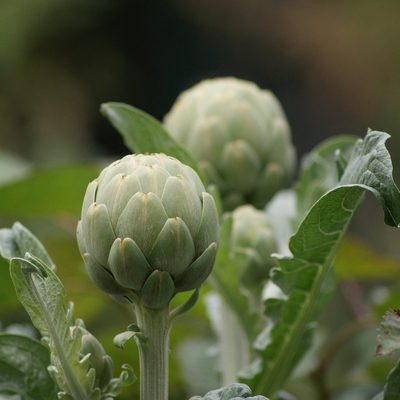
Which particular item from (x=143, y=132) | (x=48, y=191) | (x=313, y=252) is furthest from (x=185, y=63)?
(x=313, y=252)

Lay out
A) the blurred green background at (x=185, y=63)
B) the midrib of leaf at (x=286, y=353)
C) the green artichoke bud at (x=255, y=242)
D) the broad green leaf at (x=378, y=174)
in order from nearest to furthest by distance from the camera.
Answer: the broad green leaf at (x=378, y=174), the midrib of leaf at (x=286, y=353), the green artichoke bud at (x=255, y=242), the blurred green background at (x=185, y=63)

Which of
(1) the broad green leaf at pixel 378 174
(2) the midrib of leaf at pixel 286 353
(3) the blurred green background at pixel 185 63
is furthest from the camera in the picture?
(3) the blurred green background at pixel 185 63

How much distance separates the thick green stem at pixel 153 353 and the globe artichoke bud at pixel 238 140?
283mm

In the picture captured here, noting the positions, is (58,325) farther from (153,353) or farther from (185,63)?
(185,63)

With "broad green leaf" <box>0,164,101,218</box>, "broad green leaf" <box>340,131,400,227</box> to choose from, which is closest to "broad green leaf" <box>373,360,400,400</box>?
"broad green leaf" <box>340,131,400,227</box>

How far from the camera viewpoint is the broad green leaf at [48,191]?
2.56ft

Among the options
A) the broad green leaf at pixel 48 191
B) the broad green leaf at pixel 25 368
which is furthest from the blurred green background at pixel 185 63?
the broad green leaf at pixel 25 368

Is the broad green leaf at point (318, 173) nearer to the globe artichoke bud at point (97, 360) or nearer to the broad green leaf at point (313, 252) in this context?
the broad green leaf at point (313, 252)

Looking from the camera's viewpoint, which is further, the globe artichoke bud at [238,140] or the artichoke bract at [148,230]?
the globe artichoke bud at [238,140]

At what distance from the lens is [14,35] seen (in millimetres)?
2553

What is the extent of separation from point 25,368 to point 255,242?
0.85ft

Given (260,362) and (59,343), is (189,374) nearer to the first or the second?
(260,362)

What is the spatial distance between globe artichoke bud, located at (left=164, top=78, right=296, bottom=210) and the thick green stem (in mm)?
283

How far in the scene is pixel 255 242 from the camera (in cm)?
60
